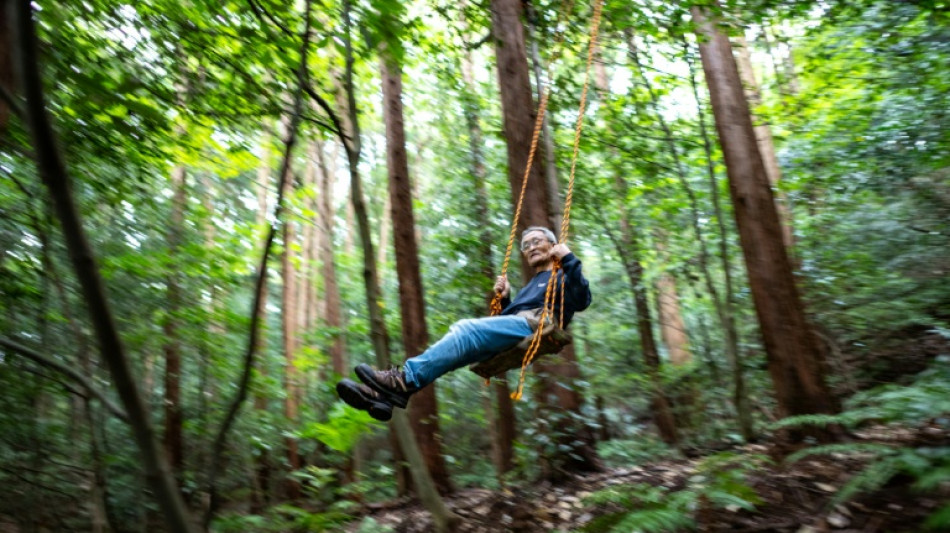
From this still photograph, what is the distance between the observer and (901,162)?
309 inches

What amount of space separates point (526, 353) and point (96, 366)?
14.6 ft

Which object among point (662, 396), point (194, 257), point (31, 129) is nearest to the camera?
point (31, 129)

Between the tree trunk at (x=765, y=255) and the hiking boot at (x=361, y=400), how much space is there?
3.31 metres

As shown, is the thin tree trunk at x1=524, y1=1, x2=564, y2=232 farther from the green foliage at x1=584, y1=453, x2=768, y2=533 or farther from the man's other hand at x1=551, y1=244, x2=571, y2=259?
the green foliage at x1=584, y1=453, x2=768, y2=533

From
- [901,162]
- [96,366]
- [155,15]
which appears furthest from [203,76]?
[901,162]

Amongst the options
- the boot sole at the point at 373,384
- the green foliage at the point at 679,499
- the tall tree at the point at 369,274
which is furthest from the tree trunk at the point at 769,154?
the boot sole at the point at 373,384

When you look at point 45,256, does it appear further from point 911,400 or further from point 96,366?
point 911,400

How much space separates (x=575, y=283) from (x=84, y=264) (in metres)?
3.35

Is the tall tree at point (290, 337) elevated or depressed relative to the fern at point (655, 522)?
elevated

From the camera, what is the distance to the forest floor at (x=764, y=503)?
10.5ft

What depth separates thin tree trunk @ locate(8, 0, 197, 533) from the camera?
1.32m

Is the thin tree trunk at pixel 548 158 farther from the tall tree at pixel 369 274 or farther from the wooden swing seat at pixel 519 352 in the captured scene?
the tall tree at pixel 369 274

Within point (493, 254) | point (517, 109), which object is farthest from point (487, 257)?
point (517, 109)

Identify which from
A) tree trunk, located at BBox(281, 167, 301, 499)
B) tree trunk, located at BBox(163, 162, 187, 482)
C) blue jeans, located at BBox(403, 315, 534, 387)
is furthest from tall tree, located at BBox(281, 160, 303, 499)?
blue jeans, located at BBox(403, 315, 534, 387)
